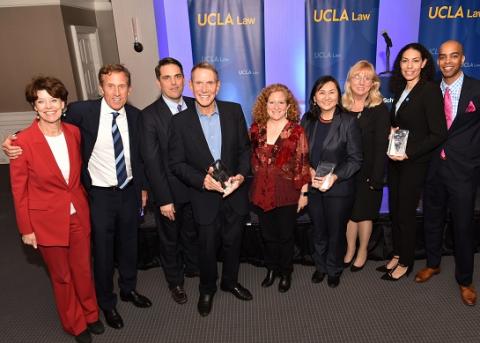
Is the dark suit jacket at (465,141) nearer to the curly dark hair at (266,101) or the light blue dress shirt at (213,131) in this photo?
the curly dark hair at (266,101)

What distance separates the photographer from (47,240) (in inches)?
90.4

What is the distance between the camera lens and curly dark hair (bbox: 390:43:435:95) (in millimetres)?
2689

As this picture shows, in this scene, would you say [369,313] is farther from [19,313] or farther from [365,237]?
[19,313]

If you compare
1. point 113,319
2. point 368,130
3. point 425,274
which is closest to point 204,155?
point 368,130

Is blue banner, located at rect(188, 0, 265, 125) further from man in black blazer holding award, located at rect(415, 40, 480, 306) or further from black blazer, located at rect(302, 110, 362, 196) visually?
man in black blazer holding award, located at rect(415, 40, 480, 306)

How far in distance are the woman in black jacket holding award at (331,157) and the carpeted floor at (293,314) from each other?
0.53 meters

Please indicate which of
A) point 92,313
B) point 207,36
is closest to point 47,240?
point 92,313

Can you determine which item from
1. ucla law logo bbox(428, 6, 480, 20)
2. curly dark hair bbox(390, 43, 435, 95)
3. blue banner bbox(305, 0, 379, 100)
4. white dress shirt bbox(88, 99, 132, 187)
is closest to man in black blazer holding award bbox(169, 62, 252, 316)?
white dress shirt bbox(88, 99, 132, 187)

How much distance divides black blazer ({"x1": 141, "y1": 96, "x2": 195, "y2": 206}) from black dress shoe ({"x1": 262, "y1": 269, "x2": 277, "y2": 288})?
115 centimetres

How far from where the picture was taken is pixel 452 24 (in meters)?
5.34

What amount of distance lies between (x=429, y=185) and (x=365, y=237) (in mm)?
738

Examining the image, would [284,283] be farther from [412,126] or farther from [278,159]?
[412,126]

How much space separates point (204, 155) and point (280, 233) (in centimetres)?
95

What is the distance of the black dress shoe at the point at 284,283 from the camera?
317cm
